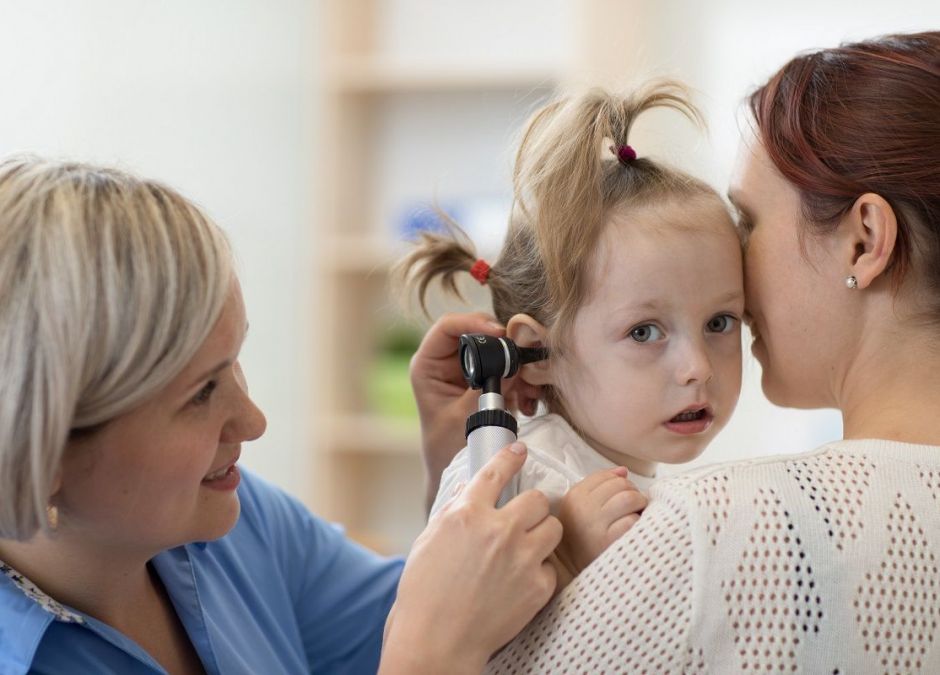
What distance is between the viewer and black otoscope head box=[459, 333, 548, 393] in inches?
54.2

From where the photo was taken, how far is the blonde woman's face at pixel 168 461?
3.94 feet

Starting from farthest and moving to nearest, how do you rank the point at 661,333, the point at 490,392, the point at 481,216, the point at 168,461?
the point at 481,216, the point at 661,333, the point at 490,392, the point at 168,461

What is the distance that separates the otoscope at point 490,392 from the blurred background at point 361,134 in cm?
211

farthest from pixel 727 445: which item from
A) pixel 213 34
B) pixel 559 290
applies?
pixel 559 290

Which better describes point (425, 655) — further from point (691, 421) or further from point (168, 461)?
point (691, 421)

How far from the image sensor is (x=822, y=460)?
1.18 m

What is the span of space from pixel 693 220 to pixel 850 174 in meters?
0.25

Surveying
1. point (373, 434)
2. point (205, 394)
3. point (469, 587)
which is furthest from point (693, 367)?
point (373, 434)

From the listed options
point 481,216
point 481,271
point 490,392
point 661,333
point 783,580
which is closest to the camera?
point 783,580

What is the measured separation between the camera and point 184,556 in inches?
58.2

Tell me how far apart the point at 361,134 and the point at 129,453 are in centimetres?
282

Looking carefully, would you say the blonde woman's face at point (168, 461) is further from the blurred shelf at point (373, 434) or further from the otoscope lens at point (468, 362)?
the blurred shelf at point (373, 434)

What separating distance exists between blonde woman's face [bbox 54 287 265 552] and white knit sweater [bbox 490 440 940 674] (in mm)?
442

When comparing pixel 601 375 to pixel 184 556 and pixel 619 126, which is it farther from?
pixel 184 556
